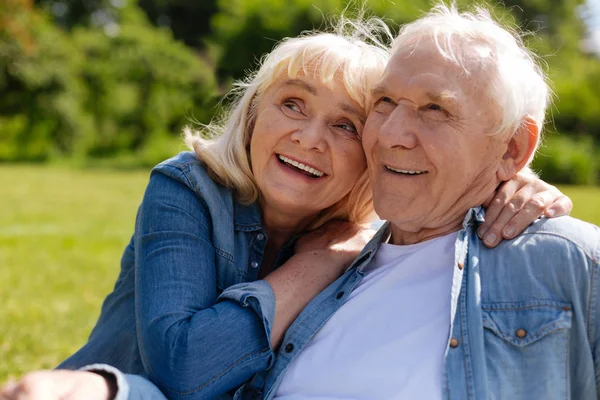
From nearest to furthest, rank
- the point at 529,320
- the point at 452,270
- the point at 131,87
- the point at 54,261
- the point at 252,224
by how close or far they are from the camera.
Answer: the point at 529,320
the point at 452,270
the point at 252,224
the point at 54,261
the point at 131,87

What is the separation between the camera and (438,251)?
2.34 metres

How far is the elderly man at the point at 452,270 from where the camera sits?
2016 mm

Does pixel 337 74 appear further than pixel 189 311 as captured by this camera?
Yes

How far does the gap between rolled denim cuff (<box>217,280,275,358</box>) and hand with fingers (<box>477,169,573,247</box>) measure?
68cm

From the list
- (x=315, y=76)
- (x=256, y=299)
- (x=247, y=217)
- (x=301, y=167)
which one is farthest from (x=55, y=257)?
(x=256, y=299)

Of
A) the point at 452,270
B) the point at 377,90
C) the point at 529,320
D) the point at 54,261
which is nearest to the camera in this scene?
the point at 529,320

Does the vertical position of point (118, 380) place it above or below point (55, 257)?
above

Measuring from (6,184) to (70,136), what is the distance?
786 cm

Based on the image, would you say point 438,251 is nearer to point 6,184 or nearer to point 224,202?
point 224,202

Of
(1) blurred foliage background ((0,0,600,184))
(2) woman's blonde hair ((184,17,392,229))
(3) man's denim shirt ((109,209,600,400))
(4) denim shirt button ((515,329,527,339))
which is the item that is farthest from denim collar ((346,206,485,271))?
(1) blurred foliage background ((0,0,600,184))

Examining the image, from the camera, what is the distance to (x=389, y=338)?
2.19 metres

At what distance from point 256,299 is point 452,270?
2.01 ft

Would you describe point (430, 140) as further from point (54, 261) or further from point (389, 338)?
point (54, 261)

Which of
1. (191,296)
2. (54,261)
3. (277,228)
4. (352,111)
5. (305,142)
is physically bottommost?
(54,261)
